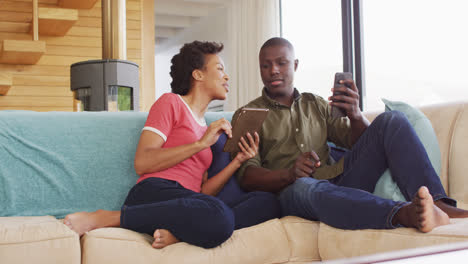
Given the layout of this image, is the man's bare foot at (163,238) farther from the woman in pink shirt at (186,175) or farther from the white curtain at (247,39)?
the white curtain at (247,39)

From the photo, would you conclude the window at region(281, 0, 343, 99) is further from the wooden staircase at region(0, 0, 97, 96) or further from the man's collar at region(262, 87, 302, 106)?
the man's collar at region(262, 87, 302, 106)

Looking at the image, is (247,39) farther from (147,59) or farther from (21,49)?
(21,49)

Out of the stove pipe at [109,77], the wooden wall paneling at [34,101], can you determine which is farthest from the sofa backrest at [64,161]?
the wooden wall paneling at [34,101]

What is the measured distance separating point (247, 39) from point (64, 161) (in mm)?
4200

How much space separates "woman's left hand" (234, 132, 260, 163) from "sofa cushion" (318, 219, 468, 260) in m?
0.39

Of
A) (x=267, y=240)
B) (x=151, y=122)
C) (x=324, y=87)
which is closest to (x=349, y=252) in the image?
(x=267, y=240)

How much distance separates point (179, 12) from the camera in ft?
20.3

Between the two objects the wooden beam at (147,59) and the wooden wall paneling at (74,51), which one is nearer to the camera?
the wooden wall paneling at (74,51)

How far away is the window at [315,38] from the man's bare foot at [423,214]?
133 inches

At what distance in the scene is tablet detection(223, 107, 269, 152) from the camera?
1.58m

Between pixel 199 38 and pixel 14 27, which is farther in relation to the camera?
pixel 199 38

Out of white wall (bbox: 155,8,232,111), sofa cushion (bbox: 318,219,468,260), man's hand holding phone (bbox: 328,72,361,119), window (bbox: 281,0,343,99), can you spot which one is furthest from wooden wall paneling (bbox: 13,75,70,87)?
sofa cushion (bbox: 318,219,468,260)

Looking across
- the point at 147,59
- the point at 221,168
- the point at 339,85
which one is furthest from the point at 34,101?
the point at 339,85

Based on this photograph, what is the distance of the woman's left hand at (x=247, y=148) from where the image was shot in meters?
1.65
